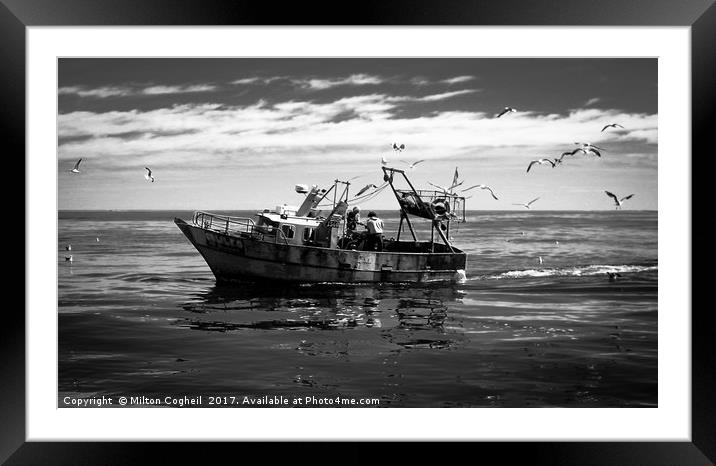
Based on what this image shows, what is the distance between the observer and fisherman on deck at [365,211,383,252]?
56.1ft

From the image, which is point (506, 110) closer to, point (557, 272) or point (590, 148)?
point (590, 148)

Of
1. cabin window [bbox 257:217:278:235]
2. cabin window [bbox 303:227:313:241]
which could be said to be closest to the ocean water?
cabin window [bbox 303:227:313:241]

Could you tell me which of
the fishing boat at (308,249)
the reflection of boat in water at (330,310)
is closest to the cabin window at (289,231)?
the fishing boat at (308,249)

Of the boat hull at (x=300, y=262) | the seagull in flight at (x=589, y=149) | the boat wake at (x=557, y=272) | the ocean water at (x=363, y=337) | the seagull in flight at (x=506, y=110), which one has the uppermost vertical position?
the seagull in flight at (x=506, y=110)

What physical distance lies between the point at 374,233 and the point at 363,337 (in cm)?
622

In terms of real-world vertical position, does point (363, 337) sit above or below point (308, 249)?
below

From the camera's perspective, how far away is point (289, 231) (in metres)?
16.5

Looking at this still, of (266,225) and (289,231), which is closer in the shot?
(289,231)

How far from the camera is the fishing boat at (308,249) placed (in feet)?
52.6

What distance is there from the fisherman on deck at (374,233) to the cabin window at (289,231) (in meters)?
2.04
